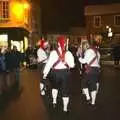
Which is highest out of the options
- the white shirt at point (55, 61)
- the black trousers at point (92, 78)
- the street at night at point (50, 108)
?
the white shirt at point (55, 61)

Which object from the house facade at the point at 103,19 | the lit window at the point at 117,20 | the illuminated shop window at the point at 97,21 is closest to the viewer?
the house facade at the point at 103,19

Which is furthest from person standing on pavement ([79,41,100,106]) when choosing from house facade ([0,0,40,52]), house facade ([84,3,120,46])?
house facade ([84,3,120,46])

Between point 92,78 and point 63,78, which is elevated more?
point 63,78

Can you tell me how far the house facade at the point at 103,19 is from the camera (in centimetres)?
8561

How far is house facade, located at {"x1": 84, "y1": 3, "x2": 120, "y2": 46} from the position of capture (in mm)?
85613

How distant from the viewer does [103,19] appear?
287 feet

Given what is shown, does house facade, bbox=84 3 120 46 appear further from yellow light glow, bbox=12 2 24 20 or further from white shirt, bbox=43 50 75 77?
white shirt, bbox=43 50 75 77

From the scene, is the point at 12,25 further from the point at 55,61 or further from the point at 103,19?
the point at 55,61

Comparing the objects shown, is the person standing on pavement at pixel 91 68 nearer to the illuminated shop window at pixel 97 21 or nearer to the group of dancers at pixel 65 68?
the group of dancers at pixel 65 68

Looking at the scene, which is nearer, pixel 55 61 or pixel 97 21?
pixel 55 61

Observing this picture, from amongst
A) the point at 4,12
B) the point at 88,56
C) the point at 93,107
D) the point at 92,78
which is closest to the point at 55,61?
the point at 88,56

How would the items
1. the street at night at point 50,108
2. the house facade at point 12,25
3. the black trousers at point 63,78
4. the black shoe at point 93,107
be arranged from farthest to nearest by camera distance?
the house facade at point 12,25
the black shoe at point 93,107
the black trousers at point 63,78
the street at night at point 50,108

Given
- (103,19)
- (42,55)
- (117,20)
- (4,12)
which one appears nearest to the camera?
(42,55)

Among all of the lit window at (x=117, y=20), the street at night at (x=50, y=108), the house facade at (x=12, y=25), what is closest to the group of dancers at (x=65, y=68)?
the street at night at (x=50, y=108)
